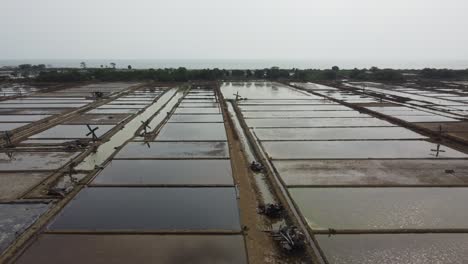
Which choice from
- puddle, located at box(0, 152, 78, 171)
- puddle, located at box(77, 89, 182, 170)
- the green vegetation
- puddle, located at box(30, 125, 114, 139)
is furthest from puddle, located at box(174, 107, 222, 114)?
the green vegetation

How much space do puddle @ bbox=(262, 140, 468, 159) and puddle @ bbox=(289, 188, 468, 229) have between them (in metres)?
3.28

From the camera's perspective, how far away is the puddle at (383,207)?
26.0 feet

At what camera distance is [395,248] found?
22.8 ft

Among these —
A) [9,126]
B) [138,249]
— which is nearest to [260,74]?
[9,126]

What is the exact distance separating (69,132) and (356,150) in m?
13.9

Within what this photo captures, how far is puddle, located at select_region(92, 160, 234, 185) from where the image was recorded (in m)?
10.4

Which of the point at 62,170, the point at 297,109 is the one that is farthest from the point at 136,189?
the point at 297,109

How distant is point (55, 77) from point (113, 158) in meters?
39.0

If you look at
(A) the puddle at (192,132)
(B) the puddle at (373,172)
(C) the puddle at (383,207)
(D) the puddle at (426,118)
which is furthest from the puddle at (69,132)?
(D) the puddle at (426,118)

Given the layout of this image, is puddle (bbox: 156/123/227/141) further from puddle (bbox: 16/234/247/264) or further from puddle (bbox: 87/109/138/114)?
puddle (bbox: 16/234/247/264)

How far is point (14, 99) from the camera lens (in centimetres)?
2886

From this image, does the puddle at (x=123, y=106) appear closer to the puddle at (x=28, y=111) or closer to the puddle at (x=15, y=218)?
the puddle at (x=28, y=111)

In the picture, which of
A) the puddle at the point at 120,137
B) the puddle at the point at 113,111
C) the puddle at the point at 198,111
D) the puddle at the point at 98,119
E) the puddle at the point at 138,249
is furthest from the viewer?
the puddle at the point at 198,111

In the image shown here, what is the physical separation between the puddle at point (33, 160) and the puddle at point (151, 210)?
133 inches
